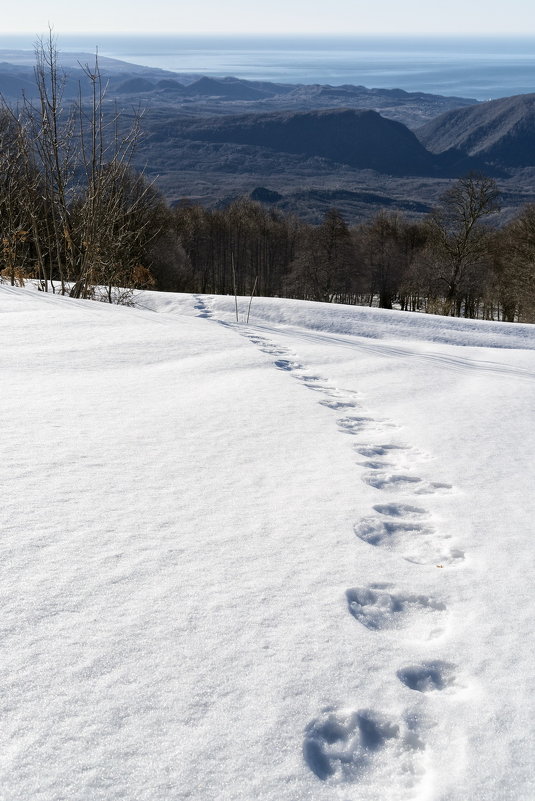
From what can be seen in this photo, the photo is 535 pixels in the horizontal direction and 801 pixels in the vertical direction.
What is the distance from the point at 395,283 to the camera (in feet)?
157

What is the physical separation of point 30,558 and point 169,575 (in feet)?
1.83

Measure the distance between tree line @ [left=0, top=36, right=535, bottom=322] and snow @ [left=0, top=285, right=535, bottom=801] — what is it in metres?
3.30

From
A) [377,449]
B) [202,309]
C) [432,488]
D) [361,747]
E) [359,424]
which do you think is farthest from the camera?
[202,309]

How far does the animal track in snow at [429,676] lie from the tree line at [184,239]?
17.8ft

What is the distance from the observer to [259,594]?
247 cm

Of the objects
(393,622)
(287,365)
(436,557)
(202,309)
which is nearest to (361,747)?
(393,622)

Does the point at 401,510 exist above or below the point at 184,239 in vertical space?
above

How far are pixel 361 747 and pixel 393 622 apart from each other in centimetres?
62

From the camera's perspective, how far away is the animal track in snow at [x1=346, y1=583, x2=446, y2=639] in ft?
7.85

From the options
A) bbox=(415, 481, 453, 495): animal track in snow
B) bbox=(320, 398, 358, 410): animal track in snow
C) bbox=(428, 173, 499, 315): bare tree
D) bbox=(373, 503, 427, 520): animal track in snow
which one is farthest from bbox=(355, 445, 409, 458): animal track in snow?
bbox=(428, 173, 499, 315): bare tree

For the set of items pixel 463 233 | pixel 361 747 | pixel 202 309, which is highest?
A: pixel 463 233

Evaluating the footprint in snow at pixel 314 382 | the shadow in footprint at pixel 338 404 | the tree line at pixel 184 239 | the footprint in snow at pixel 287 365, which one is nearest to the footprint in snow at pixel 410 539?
the shadow in footprint at pixel 338 404

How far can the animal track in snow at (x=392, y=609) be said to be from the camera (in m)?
2.39

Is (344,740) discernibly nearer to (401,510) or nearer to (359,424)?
(401,510)
